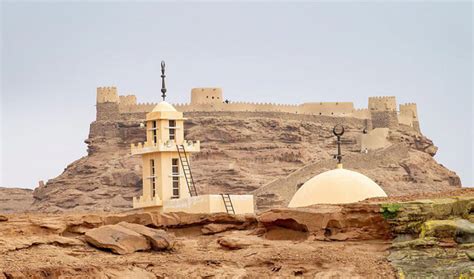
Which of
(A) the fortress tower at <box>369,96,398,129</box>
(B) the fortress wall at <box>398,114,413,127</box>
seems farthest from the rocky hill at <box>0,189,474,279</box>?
(B) the fortress wall at <box>398,114,413,127</box>

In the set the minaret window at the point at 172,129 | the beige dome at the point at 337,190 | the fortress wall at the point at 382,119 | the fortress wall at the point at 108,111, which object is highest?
the fortress wall at the point at 108,111

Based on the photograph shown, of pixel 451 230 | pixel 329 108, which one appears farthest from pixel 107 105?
pixel 451 230

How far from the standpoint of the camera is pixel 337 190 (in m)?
27.8

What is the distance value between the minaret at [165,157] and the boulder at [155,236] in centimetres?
1929

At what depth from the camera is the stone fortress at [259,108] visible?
9525 cm

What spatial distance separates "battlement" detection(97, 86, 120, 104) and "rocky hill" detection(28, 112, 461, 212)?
148 cm

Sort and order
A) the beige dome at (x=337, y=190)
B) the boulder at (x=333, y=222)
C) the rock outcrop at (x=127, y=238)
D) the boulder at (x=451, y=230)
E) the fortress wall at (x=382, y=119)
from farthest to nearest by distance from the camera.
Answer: the fortress wall at (x=382, y=119), the beige dome at (x=337, y=190), the boulder at (x=333, y=222), the rock outcrop at (x=127, y=238), the boulder at (x=451, y=230)

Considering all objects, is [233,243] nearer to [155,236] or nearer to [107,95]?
[155,236]

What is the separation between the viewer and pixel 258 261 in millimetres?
19234

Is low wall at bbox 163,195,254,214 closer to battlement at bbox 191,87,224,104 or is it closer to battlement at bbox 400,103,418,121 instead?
battlement at bbox 191,87,224,104

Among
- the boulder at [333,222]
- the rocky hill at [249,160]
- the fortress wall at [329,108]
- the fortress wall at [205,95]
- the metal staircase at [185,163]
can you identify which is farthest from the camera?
the fortress wall at [329,108]

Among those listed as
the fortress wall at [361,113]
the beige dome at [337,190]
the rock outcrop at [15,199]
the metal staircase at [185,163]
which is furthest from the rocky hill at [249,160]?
the beige dome at [337,190]

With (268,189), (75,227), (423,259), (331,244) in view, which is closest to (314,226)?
(331,244)

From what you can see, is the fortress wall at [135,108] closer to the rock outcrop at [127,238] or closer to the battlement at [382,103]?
the battlement at [382,103]
